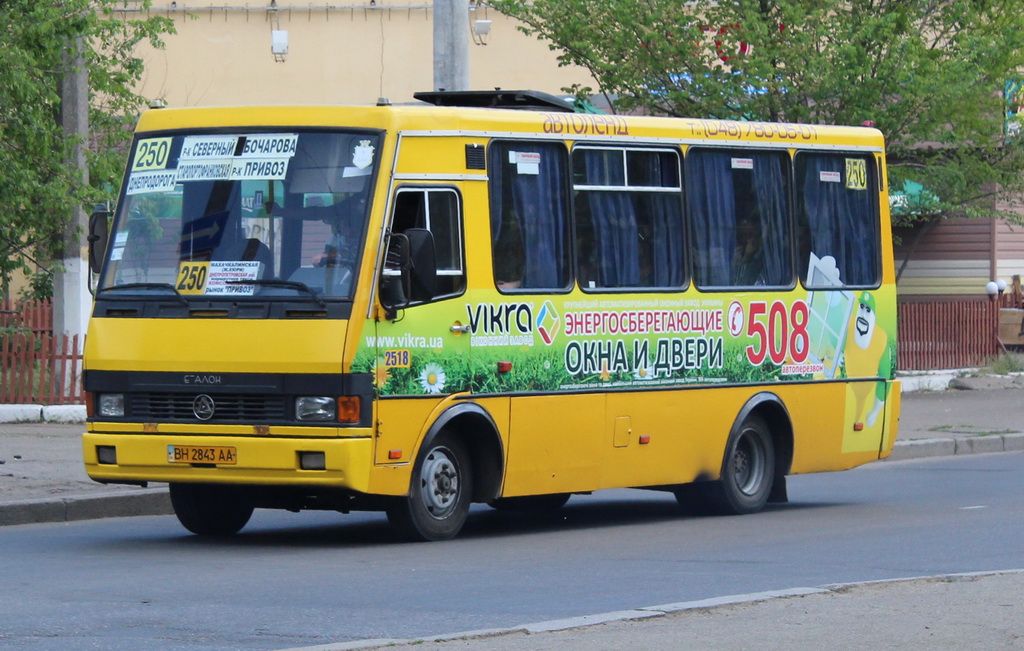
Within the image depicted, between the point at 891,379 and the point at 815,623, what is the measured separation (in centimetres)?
753

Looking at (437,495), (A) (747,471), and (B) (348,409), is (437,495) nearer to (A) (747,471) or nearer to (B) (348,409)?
(B) (348,409)

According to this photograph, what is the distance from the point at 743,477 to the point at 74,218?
10568 mm

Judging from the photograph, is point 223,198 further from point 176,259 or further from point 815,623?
point 815,623

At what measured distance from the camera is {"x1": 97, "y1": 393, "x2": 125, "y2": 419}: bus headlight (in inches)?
437

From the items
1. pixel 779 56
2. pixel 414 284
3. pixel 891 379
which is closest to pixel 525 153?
pixel 414 284

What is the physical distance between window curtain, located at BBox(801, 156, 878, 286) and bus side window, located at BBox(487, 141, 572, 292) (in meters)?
2.86

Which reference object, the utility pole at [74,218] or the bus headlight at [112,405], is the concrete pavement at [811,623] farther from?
the utility pole at [74,218]

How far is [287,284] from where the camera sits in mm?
10773

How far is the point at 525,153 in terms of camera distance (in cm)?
1202

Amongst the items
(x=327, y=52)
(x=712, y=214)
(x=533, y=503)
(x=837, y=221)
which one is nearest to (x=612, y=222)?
(x=712, y=214)

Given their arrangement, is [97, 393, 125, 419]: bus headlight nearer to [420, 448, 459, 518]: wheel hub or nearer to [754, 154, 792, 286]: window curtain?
[420, 448, 459, 518]: wheel hub

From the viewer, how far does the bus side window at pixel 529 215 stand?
11.8m

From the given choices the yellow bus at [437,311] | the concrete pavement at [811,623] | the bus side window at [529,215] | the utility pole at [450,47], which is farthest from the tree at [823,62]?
the concrete pavement at [811,623]

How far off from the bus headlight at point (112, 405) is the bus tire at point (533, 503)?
336 centimetres
